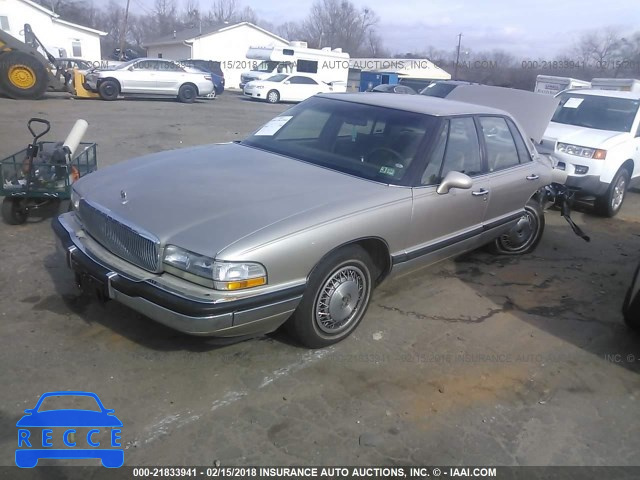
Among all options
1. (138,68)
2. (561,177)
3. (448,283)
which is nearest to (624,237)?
(561,177)

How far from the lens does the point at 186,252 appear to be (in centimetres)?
290

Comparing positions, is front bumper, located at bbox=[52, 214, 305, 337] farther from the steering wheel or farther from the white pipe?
the white pipe

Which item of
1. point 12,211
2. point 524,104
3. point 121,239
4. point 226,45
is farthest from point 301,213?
point 226,45

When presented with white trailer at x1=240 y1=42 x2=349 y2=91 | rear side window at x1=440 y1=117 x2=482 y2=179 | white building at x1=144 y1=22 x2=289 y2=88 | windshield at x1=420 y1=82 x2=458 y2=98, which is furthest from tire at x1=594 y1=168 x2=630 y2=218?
white building at x1=144 y1=22 x2=289 y2=88

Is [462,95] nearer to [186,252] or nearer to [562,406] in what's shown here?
[562,406]

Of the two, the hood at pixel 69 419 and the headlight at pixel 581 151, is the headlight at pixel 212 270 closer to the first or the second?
the hood at pixel 69 419

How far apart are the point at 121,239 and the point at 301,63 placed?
99.1 ft

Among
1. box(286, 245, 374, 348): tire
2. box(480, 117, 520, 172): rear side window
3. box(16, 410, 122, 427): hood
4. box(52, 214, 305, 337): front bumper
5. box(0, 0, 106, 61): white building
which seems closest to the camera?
box(16, 410, 122, 427): hood

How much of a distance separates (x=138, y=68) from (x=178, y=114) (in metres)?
4.57

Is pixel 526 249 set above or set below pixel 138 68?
below

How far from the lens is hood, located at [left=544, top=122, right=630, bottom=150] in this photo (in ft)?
24.7

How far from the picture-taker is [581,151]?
298 inches

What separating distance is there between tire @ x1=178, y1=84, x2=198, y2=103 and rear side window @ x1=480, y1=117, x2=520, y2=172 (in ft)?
58.3

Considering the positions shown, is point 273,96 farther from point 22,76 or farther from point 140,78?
point 22,76
